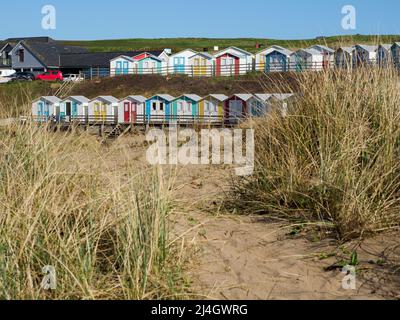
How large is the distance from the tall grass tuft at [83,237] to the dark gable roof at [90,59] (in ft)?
165

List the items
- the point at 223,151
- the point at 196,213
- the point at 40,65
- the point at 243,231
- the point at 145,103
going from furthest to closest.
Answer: the point at 40,65, the point at 145,103, the point at 223,151, the point at 196,213, the point at 243,231

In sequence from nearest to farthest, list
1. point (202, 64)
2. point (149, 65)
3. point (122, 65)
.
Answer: point (202, 64), point (149, 65), point (122, 65)

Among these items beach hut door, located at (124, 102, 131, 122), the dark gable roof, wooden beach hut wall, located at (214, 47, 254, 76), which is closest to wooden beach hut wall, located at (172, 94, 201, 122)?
beach hut door, located at (124, 102, 131, 122)

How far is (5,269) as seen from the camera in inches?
148

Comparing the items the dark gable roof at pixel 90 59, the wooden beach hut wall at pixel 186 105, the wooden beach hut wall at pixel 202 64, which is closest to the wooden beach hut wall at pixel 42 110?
the wooden beach hut wall at pixel 186 105

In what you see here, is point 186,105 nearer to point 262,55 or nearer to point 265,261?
point 262,55

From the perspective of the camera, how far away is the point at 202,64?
47000mm

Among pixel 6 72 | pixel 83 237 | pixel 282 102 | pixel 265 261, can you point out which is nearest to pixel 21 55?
pixel 6 72

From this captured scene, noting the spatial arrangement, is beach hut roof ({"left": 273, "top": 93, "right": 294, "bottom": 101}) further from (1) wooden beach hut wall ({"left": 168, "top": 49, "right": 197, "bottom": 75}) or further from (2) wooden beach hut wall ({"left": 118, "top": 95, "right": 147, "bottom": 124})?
(1) wooden beach hut wall ({"left": 168, "top": 49, "right": 197, "bottom": 75})

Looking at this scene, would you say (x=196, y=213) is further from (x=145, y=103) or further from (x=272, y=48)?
(x=272, y=48)

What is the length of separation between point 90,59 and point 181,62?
13.4 meters

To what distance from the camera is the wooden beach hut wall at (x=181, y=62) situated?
159 ft

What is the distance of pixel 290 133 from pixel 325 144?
56 cm
